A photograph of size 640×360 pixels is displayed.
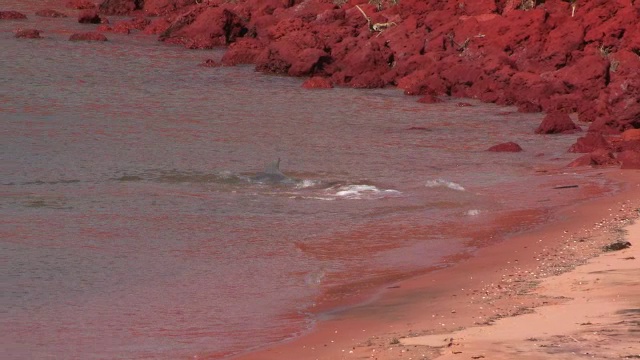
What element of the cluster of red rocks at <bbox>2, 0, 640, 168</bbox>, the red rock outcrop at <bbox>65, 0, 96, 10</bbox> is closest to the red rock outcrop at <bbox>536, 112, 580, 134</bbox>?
the cluster of red rocks at <bbox>2, 0, 640, 168</bbox>

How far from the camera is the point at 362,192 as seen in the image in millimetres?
11547

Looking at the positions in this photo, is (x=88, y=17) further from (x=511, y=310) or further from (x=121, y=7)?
(x=511, y=310)

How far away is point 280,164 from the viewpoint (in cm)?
1305

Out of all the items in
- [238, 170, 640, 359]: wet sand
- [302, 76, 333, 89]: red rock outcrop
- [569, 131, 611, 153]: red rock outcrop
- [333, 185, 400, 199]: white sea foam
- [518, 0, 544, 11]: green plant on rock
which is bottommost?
[302, 76, 333, 89]: red rock outcrop

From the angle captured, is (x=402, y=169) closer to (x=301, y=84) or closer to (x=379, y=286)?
(x=379, y=286)

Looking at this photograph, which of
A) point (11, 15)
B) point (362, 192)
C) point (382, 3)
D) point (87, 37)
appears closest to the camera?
point (362, 192)

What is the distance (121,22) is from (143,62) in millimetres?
5691

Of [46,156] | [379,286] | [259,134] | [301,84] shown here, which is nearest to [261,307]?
[379,286]

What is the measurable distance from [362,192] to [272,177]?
107cm

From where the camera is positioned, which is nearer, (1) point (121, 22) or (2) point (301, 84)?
(2) point (301, 84)

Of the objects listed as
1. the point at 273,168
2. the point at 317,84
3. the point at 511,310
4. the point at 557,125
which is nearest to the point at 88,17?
the point at 317,84

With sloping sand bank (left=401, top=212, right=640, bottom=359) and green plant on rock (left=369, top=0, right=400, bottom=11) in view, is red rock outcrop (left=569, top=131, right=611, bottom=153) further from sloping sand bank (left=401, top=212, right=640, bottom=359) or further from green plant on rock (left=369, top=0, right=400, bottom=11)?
green plant on rock (left=369, top=0, right=400, bottom=11)

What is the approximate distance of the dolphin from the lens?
12.1 m

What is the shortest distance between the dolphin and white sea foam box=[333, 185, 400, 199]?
0.60 m
